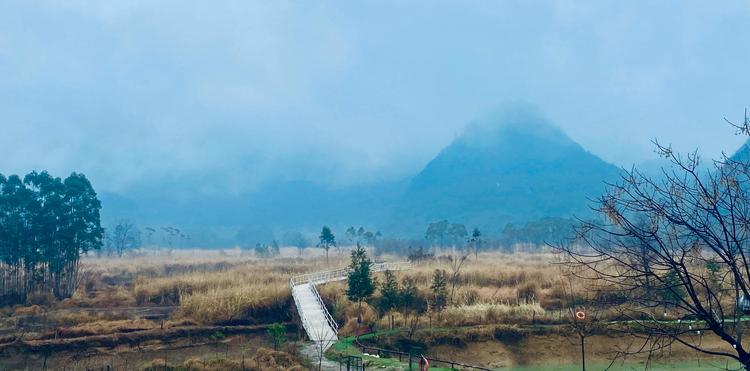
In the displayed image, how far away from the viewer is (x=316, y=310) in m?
28.0

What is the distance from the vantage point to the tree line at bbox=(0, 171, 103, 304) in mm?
39750

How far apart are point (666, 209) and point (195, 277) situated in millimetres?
38614

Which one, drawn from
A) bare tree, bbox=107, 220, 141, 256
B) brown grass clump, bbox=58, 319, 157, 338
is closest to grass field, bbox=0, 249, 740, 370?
brown grass clump, bbox=58, 319, 157, 338

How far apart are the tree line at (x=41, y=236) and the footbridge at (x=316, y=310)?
1752 centimetres

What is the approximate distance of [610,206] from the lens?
216 inches

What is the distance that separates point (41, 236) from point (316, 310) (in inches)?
967

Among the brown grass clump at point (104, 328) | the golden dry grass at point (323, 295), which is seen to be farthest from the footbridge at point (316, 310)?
the brown grass clump at point (104, 328)

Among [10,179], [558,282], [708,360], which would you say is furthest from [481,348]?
[10,179]

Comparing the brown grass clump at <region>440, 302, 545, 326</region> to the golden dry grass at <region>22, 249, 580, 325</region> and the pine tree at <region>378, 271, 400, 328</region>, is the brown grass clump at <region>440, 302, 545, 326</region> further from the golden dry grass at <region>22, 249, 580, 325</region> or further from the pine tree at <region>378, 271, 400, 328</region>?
the pine tree at <region>378, 271, 400, 328</region>

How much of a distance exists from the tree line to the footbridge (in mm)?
17523

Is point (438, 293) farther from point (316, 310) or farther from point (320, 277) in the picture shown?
point (320, 277)

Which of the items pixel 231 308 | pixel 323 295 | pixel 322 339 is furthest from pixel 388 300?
pixel 231 308

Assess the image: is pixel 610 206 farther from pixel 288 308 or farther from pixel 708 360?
pixel 288 308

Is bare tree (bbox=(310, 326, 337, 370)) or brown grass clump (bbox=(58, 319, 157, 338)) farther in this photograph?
brown grass clump (bbox=(58, 319, 157, 338))
